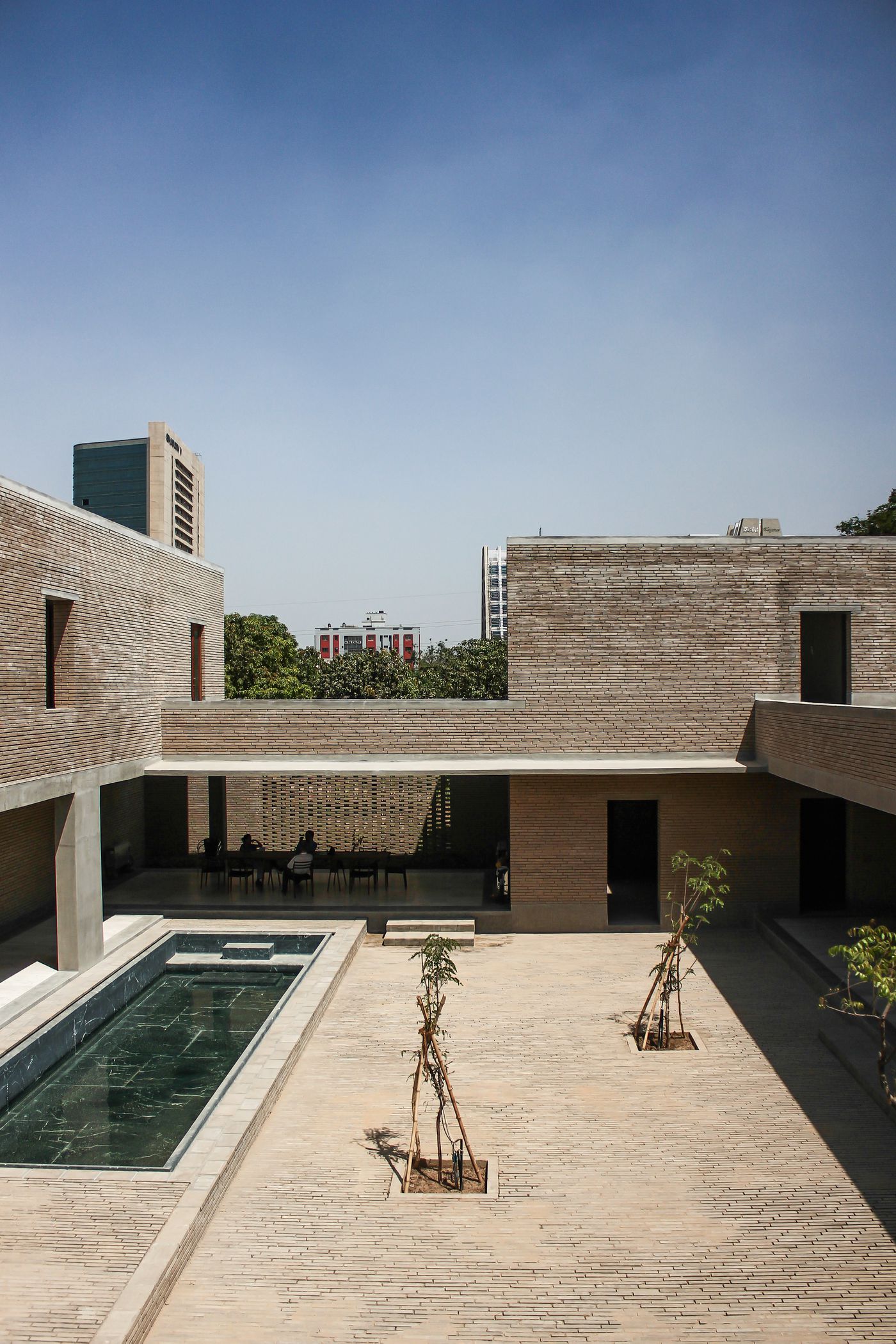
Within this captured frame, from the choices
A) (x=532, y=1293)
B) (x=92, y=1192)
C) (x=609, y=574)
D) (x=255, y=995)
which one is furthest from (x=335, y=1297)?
(x=609, y=574)

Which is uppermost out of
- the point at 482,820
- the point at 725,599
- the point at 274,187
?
the point at 274,187

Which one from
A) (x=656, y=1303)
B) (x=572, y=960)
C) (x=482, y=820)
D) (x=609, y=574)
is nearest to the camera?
(x=656, y=1303)

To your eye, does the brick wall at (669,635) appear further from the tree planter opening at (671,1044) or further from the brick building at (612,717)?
the tree planter opening at (671,1044)

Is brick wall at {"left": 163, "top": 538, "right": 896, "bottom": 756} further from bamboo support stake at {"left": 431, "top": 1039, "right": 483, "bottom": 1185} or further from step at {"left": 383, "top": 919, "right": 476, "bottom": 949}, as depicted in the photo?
bamboo support stake at {"left": 431, "top": 1039, "right": 483, "bottom": 1185}

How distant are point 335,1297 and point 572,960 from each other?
8284 mm

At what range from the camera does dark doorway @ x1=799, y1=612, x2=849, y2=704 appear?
1552cm

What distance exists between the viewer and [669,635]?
1516cm

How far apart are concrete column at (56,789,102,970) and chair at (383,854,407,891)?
574 cm

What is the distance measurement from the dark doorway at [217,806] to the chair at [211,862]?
963mm

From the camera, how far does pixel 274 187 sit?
1534 cm

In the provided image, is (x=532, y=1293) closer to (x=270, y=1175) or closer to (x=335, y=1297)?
(x=335, y=1297)

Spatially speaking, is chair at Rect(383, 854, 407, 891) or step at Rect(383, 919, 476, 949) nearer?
step at Rect(383, 919, 476, 949)

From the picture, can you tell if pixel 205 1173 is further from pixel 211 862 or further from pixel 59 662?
pixel 211 862

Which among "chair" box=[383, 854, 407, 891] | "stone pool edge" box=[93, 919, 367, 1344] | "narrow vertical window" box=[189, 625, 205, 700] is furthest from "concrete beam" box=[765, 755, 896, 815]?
"narrow vertical window" box=[189, 625, 205, 700]
